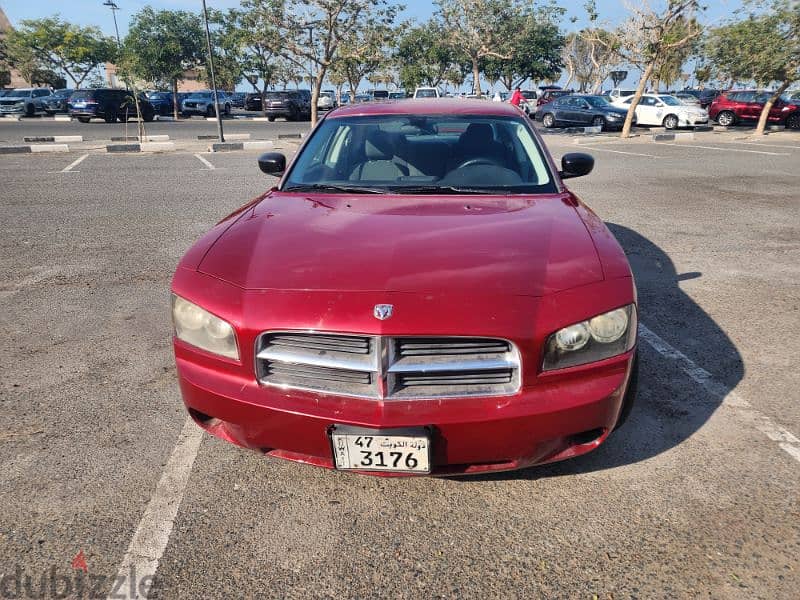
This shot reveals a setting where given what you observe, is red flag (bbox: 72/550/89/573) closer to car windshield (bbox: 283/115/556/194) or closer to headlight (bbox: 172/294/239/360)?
headlight (bbox: 172/294/239/360)

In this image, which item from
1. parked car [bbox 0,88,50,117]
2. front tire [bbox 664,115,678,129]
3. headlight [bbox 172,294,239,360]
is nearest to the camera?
headlight [bbox 172,294,239,360]

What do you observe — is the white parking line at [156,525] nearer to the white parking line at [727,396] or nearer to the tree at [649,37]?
the white parking line at [727,396]

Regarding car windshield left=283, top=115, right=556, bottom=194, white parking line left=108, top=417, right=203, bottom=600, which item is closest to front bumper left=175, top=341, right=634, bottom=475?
white parking line left=108, top=417, right=203, bottom=600

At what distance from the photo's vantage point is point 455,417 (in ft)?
6.46

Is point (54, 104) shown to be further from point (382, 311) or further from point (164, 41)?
point (382, 311)

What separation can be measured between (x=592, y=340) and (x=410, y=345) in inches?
26.6

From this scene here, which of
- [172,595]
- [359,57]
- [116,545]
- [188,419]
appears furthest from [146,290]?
[359,57]

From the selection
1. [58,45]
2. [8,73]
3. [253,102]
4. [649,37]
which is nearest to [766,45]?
[649,37]

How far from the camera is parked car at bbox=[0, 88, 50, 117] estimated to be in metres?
31.0

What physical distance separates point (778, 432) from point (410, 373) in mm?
2003

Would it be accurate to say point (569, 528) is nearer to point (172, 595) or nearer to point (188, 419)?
point (172, 595)

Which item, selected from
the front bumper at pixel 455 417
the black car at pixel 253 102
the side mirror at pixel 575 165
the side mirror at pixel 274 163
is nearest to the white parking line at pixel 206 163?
the side mirror at pixel 274 163

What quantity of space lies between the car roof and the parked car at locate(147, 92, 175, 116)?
34.1 metres

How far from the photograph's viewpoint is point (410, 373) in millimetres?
2014
